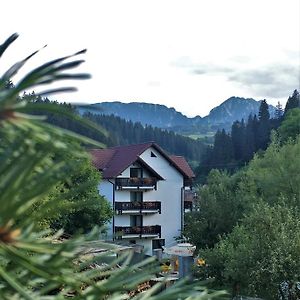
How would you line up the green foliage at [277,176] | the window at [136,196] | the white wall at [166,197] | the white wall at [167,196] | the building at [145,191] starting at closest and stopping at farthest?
1. the green foliage at [277,176]
2. the building at [145,191]
3. the window at [136,196]
4. the white wall at [166,197]
5. the white wall at [167,196]

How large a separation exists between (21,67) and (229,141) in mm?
66185

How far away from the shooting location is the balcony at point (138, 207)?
30.9 m

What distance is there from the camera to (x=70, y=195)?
76 centimetres

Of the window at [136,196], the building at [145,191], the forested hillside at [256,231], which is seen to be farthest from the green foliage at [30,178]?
the window at [136,196]

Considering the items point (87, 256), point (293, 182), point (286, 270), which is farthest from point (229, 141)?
point (87, 256)

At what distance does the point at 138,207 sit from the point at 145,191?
1013mm

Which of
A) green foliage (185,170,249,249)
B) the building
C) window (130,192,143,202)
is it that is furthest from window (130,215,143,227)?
green foliage (185,170,249,249)

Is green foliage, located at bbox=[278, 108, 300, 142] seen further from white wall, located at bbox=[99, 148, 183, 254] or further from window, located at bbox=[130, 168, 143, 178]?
window, located at bbox=[130, 168, 143, 178]

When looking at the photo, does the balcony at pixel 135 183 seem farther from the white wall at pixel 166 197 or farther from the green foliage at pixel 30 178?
the green foliage at pixel 30 178

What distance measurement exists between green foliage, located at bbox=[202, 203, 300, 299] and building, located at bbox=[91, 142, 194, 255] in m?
14.0

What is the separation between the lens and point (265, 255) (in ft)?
48.0

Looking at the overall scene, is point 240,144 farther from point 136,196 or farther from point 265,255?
point 265,255

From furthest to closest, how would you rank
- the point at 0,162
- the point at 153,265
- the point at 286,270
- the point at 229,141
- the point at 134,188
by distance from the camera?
1. the point at 229,141
2. the point at 134,188
3. the point at 286,270
4. the point at 153,265
5. the point at 0,162

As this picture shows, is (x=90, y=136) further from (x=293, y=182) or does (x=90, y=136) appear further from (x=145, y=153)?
(x=145, y=153)
